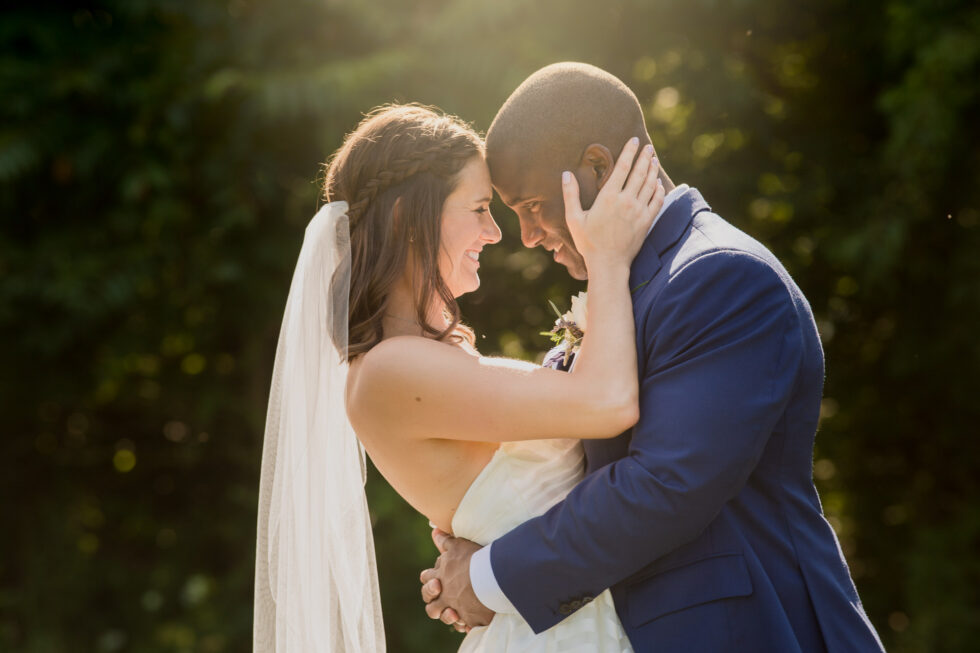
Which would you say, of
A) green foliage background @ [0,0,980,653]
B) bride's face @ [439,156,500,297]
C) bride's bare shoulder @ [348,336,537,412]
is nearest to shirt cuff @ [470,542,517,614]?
bride's bare shoulder @ [348,336,537,412]

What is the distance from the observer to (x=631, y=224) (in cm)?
233

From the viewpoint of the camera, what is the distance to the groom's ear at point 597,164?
241 cm

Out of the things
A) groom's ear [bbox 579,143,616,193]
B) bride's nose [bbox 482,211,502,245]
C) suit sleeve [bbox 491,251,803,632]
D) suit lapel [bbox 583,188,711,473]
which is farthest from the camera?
bride's nose [bbox 482,211,502,245]

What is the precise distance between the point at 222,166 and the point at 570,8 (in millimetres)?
2558

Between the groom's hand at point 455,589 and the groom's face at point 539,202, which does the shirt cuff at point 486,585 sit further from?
the groom's face at point 539,202

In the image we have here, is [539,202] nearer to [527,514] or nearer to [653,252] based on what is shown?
[653,252]

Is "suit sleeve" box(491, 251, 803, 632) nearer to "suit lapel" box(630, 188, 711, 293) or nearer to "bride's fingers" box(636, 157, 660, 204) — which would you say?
"suit lapel" box(630, 188, 711, 293)

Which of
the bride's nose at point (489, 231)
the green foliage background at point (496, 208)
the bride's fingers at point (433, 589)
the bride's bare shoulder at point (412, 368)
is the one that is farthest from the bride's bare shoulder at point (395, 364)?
the green foliage background at point (496, 208)

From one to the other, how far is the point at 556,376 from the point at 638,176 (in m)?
0.54

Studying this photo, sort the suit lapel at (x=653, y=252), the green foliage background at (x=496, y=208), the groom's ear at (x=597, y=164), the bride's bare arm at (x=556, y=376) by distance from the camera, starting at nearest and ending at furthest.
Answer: the bride's bare arm at (x=556, y=376) → the suit lapel at (x=653, y=252) → the groom's ear at (x=597, y=164) → the green foliage background at (x=496, y=208)

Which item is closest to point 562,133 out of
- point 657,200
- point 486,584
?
point 657,200

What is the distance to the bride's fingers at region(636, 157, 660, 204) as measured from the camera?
237 cm

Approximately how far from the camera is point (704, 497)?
2.03 m

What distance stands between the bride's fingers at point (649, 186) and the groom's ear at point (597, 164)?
0.10m
